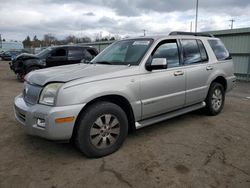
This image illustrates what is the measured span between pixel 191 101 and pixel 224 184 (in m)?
2.14

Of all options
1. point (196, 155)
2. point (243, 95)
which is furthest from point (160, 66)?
point (243, 95)

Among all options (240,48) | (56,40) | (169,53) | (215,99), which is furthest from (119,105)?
(56,40)

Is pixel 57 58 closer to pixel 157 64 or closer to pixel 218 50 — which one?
pixel 218 50

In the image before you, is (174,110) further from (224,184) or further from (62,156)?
(62,156)

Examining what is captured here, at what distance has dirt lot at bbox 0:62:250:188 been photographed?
2.73m

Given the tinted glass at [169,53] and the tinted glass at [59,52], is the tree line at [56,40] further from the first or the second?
the tinted glass at [169,53]

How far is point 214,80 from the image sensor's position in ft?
16.8

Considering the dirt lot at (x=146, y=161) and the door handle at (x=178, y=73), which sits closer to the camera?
the dirt lot at (x=146, y=161)

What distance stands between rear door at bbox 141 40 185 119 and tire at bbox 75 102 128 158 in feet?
1.76

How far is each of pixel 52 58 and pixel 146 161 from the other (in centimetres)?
905

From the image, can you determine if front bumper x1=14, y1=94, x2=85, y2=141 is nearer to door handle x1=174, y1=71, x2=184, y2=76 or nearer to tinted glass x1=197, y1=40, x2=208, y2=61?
door handle x1=174, y1=71, x2=184, y2=76

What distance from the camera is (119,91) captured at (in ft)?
11.0

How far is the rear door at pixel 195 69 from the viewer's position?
174 inches

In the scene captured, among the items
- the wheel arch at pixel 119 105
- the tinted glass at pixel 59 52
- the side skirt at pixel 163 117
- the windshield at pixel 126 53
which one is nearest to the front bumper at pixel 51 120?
the wheel arch at pixel 119 105
